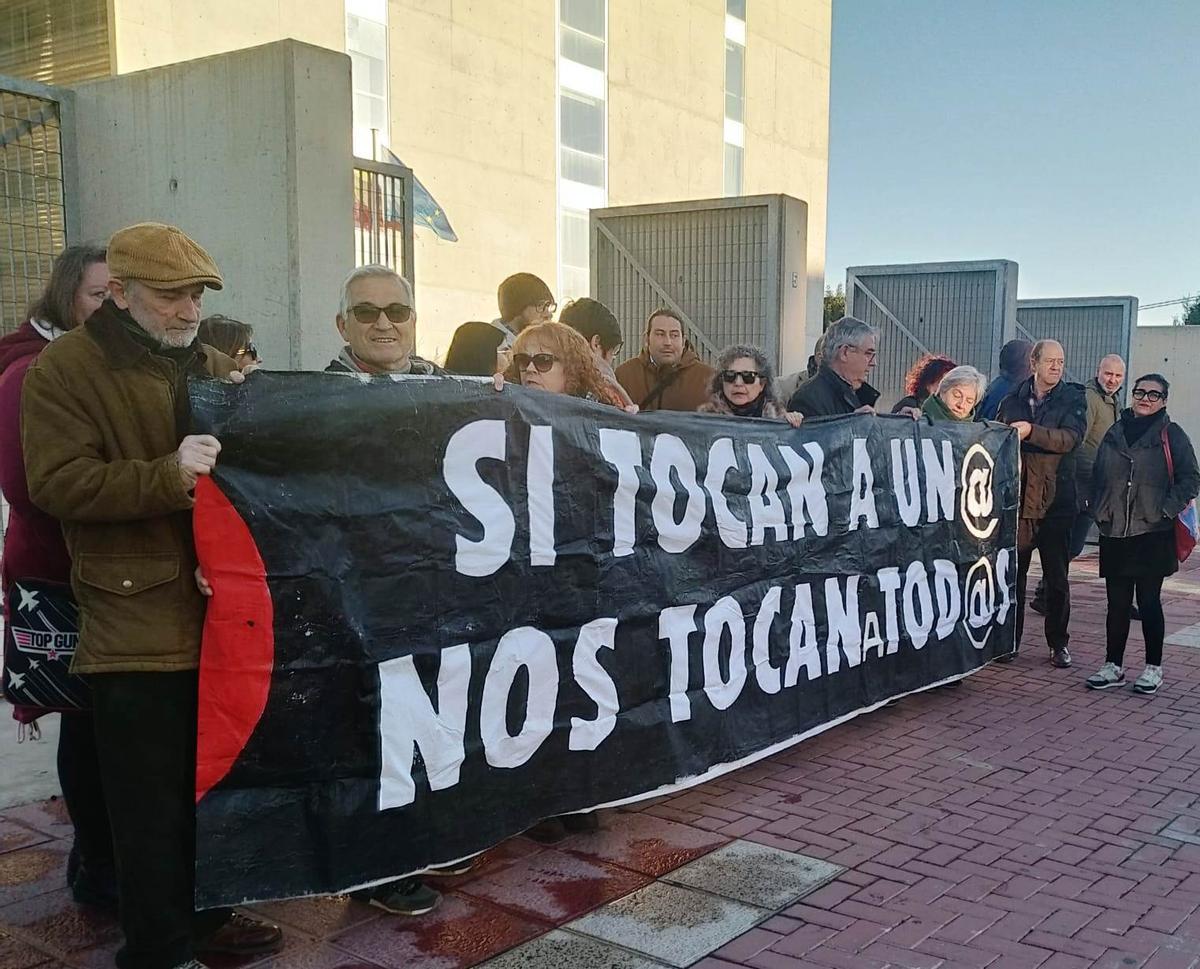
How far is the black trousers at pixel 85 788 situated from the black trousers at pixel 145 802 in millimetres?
511

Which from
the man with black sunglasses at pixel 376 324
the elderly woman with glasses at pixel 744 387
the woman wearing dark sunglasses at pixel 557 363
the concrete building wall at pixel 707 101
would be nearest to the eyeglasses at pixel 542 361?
the woman wearing dark sunglasses at pixel 557 363

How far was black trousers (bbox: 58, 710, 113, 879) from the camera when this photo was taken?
326cm

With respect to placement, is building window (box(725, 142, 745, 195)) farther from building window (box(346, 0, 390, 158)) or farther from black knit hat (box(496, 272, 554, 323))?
black knit hat (box(496, 272, 554, 323))

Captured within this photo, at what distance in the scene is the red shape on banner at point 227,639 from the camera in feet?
9.29

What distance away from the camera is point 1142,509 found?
6098mm

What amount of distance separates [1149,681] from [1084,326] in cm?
1094

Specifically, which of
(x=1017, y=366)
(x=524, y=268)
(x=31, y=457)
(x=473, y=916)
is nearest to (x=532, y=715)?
(x=473, y=916)

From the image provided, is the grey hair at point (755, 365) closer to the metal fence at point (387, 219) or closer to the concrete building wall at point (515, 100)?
the metal fence at point (387, 219)

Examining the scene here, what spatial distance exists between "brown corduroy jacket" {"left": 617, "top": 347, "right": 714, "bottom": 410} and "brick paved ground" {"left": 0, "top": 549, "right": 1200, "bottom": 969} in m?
1.86

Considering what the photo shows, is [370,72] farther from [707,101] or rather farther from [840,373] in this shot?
[840,373]

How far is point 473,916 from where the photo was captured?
11.1 ft

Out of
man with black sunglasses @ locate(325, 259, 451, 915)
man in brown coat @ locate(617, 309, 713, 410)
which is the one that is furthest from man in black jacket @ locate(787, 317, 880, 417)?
man with black sunglasses @ locate(325, 259, 451, 915)

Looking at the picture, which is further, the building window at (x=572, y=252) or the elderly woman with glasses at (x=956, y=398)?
the building window at (x=572, y=252)

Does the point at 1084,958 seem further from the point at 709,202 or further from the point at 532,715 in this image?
the point at 709,202
